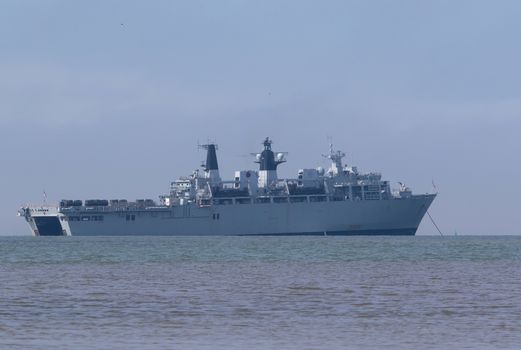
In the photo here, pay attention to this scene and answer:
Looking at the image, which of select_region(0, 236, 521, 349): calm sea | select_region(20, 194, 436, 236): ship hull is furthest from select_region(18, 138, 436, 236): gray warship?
select_region(0, 236, 521, 349): calm sea

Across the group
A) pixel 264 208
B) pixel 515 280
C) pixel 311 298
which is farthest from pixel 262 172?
pixel 311 298

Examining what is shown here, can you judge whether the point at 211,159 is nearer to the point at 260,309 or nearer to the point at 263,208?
the point at 263,208

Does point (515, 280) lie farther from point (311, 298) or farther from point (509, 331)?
point (509, 331)

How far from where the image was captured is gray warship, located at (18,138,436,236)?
473 ft

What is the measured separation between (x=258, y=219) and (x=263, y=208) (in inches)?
61.4

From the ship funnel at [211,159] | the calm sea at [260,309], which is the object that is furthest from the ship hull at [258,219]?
the calm sea at [260,309]

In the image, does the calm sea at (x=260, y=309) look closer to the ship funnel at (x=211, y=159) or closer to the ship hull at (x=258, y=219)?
the ship hull at (x=258, y=219)

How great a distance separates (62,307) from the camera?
31.8 m

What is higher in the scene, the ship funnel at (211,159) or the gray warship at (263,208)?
the ship funnel at (211,159)

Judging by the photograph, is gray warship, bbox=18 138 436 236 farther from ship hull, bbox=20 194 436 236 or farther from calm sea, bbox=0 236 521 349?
calm sea, bbox=0 236 521 349

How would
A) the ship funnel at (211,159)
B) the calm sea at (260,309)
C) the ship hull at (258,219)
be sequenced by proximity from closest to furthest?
the calm sea at (260,309) < the ship hull at (258,219) < the ship funnel at (211,159)

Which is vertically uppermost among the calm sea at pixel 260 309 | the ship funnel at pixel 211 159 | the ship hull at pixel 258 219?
the ship funnel at pixel 211 159

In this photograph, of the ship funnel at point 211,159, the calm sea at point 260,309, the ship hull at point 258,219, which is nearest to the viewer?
the calm sea at point 260,309

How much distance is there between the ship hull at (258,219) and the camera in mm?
143750
